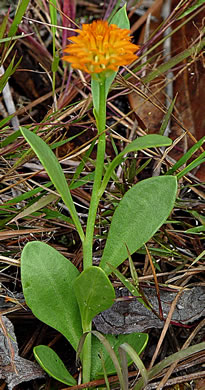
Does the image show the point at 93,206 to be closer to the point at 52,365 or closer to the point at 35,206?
the point at 35,206

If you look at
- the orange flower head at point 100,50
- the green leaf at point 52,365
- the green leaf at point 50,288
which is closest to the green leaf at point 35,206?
the green leaf at point 50,288

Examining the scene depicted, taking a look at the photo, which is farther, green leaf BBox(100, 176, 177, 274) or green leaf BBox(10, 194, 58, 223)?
green leaf BBox(10, 194, 58, 223)

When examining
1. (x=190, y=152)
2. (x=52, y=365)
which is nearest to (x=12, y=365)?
(x=52, y=365)

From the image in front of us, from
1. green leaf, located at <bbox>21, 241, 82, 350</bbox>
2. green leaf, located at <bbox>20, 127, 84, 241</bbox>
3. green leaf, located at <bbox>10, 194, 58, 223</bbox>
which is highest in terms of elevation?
green leaf, located at <bbox>20, 127, 84, 241</bbox>

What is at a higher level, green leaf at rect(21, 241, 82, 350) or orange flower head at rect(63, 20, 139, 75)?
orange flower head at rect(63, 20, 139, 75)

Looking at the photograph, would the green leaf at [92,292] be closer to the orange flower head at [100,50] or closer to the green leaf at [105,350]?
the green leaf at [105,350]

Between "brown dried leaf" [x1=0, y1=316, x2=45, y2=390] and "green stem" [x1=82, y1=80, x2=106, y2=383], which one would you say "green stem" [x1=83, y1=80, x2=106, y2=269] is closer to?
"green stem" [x1=82, y1=80, x2=106, y2=383]

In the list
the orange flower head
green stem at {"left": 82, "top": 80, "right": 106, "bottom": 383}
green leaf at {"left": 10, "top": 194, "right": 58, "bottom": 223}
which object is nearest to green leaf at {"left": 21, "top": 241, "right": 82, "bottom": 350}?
green stem at {"left": 82, "top": 80, "right": 106, "bottom": 383}
